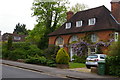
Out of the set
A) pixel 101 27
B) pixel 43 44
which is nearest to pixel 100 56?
pixel 101 27

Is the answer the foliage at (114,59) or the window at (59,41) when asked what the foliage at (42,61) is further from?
the window at (59,41)

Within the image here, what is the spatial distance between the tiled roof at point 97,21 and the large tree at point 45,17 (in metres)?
7.83

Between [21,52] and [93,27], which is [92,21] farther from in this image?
[21,52]

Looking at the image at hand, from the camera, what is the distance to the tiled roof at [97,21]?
97.1 feet

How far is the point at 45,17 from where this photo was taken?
45.5 m

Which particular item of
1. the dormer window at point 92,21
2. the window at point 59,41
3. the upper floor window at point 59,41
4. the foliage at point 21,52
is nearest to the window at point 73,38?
the upper floor window at point 59,41

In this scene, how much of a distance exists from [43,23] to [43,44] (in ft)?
16.3

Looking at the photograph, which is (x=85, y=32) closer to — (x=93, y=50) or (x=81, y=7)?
(x=93, y=50)

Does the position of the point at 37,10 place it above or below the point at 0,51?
above

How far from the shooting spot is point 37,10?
45.0 metres

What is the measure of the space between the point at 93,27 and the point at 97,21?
149 cm

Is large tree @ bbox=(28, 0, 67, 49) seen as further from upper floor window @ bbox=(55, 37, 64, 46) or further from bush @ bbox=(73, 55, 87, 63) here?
bush @ bbox=(73, 55, 87, 63)

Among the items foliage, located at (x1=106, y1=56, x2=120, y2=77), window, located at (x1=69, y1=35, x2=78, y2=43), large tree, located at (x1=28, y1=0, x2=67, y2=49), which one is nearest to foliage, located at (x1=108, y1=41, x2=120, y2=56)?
foliage, located at (x1=106, y1=56, x2=120, y2=77)

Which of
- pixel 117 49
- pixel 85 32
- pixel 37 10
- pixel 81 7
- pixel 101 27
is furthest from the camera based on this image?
pixel 81 7
